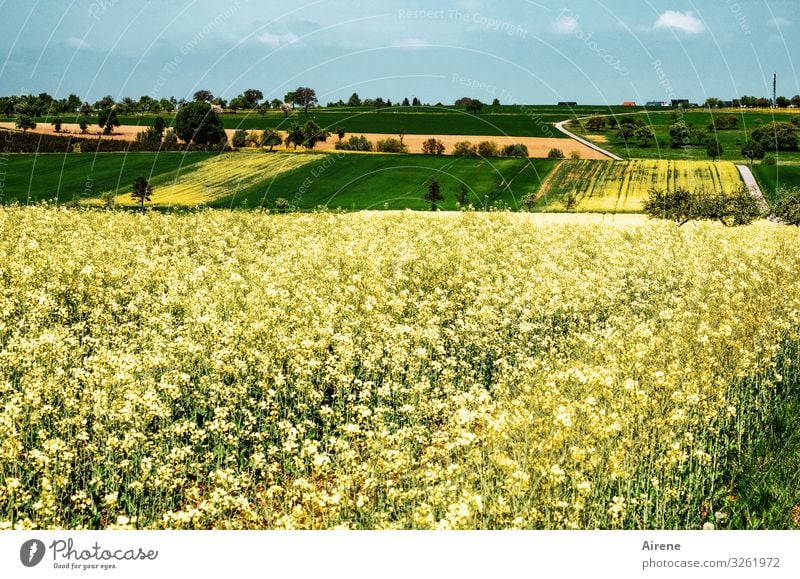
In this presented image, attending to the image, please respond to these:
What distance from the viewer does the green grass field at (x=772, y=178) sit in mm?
34781

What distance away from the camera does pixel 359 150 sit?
6209 cm

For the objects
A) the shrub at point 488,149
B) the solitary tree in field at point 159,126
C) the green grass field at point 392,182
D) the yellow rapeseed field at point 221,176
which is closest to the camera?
the green grass field at point 392,182

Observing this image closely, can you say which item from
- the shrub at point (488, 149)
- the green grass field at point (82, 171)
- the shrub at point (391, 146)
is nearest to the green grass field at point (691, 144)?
the shrub at point (488, 149)

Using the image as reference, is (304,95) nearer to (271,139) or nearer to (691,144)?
(691,144)

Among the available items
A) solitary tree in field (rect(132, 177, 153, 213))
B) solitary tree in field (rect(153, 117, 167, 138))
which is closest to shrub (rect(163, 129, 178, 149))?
solitary tree in field (rect(153, 117, 167, 138))

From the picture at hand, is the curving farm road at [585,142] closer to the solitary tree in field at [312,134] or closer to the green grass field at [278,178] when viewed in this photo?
the green grass field at [278,178]

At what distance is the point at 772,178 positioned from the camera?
36.0m

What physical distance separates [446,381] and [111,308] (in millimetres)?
6545

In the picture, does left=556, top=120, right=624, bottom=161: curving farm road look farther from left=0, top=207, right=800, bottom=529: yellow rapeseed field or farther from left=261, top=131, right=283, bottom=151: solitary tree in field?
left=261, top=131, right=283, bottom=151: solitary tree in field

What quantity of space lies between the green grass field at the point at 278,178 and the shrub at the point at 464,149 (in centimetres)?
113

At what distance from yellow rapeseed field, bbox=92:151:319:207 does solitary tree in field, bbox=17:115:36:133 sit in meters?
7.16

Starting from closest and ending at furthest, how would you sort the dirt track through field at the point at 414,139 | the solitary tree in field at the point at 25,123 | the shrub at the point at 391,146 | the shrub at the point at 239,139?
the dirt track through field at the point at 414,139, the solitary tree in field at the point at 25,123, the shrub at the point at 239,139, the shrub at the point at 391,146

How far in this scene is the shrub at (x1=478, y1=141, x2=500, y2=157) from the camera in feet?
189

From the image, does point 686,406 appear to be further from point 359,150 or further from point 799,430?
point 359,150
